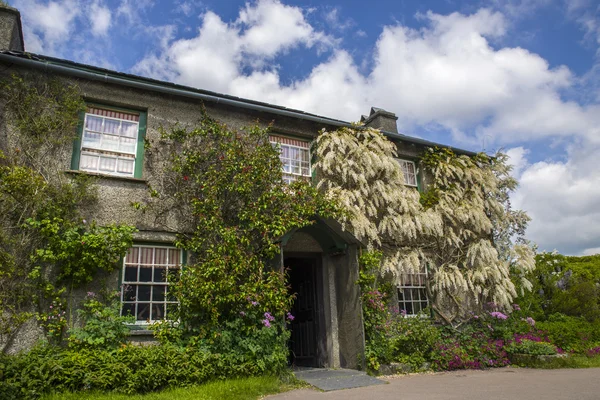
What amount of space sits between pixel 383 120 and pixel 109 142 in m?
8.46

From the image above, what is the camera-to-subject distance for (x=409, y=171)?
1338cm

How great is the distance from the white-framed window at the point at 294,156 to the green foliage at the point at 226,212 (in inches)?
49.3

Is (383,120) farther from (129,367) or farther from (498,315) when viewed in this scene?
(129,367)

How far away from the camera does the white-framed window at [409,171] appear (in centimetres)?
1323

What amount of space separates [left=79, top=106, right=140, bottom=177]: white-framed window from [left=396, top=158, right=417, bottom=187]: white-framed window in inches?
305

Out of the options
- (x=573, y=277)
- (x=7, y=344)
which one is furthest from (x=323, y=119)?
(x=573, y=277)

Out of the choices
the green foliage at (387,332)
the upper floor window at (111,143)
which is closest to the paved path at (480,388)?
the green foliage at (387,332)

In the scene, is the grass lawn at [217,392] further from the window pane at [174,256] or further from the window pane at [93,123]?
the window pane at [93,123]

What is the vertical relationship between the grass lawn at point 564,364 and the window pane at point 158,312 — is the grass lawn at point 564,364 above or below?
below

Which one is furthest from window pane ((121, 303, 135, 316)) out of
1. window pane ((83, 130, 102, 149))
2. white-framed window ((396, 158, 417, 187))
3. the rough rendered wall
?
white-framed window ((396, 158, 417, 187))

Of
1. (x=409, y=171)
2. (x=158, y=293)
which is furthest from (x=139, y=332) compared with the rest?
(x=409, y=171)

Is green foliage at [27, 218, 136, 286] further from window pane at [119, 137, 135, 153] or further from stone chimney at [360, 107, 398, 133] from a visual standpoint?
stone chimney at [360, 107, 398, 133]

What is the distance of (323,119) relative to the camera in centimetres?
1178

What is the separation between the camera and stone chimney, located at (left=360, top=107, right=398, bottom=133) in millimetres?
13953
